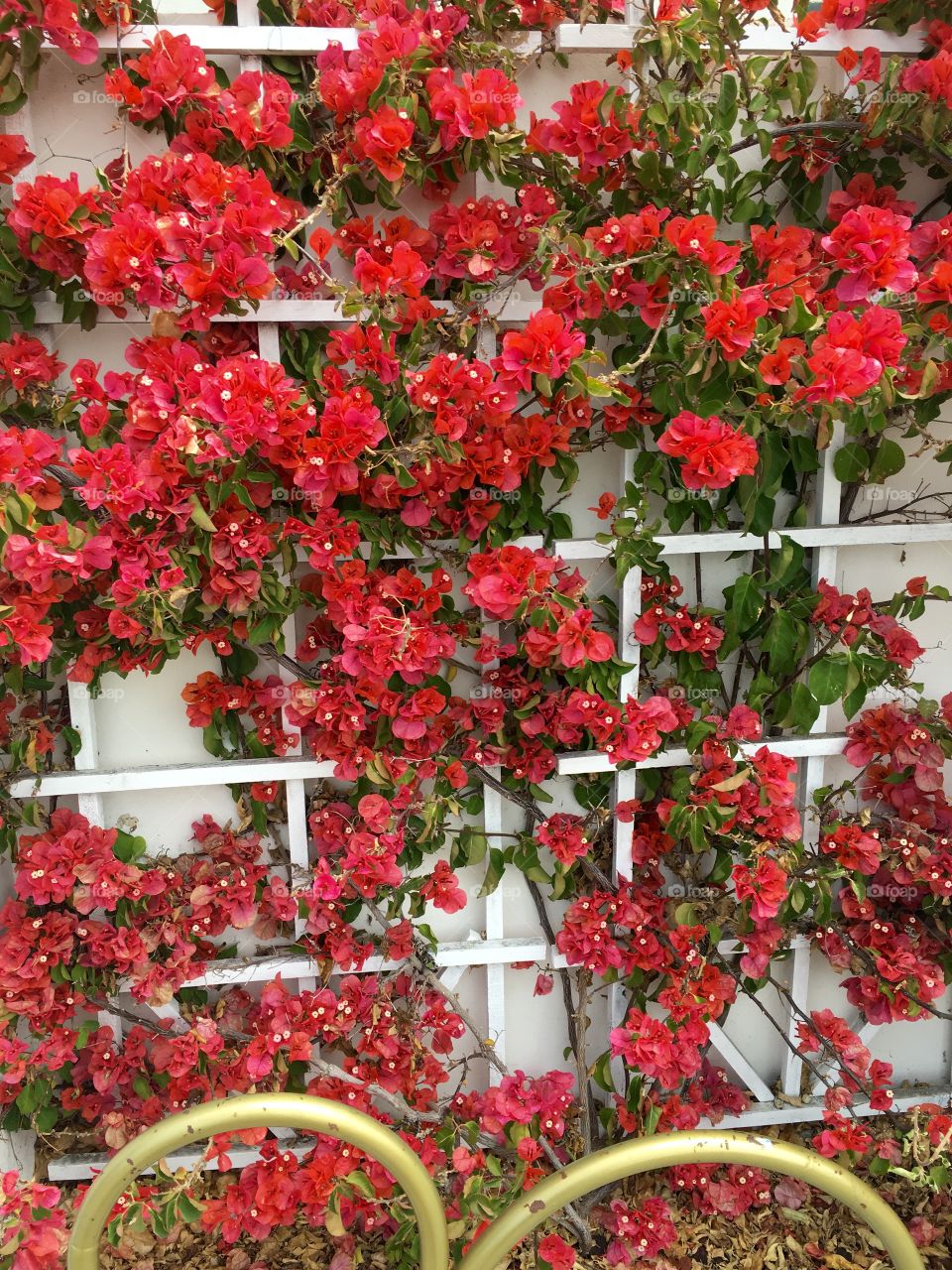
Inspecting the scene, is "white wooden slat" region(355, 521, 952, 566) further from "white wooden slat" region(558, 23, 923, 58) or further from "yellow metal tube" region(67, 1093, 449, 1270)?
"yellow metal tube" region(67, 1093, 449, 1270)

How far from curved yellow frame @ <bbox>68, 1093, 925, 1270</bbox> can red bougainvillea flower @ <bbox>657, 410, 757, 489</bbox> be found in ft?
3.13

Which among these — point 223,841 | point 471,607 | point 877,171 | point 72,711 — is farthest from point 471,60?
point 223,841

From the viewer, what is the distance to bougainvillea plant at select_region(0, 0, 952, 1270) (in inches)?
59.4

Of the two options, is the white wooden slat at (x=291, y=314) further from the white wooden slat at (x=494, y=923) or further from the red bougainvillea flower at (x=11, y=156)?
the white wooden slat at (x=494, y=923)

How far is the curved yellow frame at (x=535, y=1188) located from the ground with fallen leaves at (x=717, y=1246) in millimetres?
982

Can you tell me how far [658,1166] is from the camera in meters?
1.03

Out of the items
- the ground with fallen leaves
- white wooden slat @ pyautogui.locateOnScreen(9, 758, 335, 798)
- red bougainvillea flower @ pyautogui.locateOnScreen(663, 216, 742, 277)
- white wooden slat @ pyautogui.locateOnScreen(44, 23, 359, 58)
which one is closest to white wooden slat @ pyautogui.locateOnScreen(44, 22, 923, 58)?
white wooden slat @ pyautogui.locateOnScreen(44, 23, 359, 58)

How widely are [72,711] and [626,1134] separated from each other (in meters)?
1.45

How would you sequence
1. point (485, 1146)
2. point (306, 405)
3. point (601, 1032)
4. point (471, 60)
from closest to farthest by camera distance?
1. point (306, 405)
2. point (471, 60)
3. point (485, 1146)
4. point (601, 1032)

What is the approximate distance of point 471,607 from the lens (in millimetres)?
1890

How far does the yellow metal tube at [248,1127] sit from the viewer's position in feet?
3.27

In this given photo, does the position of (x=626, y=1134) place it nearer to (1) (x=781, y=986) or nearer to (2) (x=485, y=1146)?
(2) (x=485, y=1146)

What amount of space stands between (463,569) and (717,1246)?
60.2 inches

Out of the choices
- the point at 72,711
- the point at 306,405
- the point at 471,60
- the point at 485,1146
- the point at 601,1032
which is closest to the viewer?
the point at 306,405
